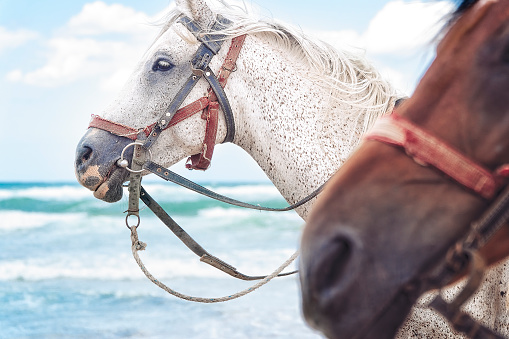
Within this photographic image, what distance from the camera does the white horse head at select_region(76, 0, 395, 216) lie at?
221cm

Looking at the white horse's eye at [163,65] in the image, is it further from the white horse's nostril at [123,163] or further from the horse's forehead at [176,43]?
the white horse's nostril at [123,163]

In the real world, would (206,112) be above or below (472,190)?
below

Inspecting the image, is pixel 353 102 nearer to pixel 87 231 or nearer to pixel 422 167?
pixel 422 167

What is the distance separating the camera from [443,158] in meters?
0.83

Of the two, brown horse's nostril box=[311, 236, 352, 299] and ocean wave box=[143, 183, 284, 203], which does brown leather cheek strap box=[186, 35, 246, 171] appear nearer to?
brown horse's nostril box=[311, 236, 352, 299]

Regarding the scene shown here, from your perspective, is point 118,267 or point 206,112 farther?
point 118,267

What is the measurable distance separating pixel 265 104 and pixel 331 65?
381mm

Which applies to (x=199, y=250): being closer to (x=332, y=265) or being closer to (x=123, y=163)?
(x=123, y=163)

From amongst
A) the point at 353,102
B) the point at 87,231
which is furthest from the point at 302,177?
the point at 87,231

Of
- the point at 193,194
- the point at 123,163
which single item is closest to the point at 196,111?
the point at 123,163

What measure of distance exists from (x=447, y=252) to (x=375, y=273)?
13cm

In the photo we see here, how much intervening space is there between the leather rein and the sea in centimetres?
185

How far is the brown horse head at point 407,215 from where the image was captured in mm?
826

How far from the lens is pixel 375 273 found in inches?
32.8
